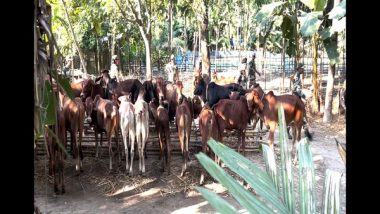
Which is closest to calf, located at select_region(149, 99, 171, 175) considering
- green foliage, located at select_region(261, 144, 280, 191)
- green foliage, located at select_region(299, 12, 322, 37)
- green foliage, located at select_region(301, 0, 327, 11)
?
green foliage, located at select_region(299, 12, 322, 37)

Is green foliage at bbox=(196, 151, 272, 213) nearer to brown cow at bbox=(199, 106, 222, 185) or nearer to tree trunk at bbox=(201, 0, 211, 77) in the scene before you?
brown cow at bbox=(199, 106, 222, 185)

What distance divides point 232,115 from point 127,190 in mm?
Answer: 2419

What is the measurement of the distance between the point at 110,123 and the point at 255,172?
7410mm

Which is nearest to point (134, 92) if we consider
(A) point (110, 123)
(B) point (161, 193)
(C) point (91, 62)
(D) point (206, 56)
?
(A) point (110, 123)

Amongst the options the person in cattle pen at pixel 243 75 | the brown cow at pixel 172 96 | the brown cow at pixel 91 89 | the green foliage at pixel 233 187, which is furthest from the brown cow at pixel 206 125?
the green foliage at pixel 233 187

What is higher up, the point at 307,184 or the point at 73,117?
the point at 307,184

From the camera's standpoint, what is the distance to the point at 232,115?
8.30 metres

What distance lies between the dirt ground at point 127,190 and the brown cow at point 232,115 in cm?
94

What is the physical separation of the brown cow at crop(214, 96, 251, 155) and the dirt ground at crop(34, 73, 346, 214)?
94 centimetres

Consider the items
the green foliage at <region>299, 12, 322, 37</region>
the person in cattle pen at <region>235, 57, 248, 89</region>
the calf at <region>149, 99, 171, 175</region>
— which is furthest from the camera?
the person in cattle pen at <region>235, 57, 248, 89</region>

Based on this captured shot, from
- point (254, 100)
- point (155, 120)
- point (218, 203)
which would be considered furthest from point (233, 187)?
point (254, 100)

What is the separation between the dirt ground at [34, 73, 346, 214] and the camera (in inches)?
268

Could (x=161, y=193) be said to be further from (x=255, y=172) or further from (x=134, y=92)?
(x=255, y=172)

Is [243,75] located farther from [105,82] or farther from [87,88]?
[87,88]
